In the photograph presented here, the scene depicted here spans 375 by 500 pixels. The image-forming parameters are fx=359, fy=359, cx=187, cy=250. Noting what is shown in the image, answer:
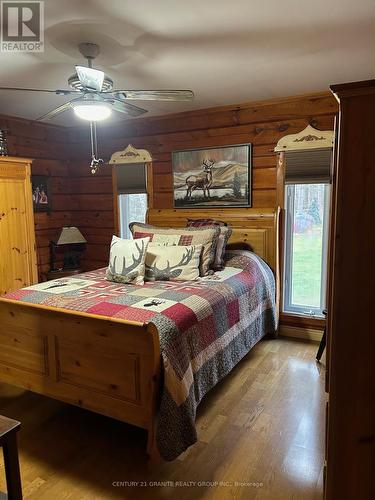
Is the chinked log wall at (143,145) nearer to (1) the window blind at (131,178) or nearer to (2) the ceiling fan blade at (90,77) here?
(1) the window blind at (131,178)

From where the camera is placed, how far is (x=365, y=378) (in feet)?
3.52

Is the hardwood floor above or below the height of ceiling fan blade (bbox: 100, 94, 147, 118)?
below

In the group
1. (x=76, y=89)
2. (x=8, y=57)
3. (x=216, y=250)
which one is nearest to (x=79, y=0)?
(x=76, y=89)

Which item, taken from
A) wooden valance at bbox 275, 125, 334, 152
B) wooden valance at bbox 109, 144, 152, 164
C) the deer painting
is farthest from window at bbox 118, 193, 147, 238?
wooden valance at bbox 275, 125, 334, 152

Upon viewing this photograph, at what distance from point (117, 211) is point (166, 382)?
3.02 meters

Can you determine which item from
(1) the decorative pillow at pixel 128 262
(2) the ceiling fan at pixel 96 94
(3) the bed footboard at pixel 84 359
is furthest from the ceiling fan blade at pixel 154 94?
(3) the bed footboard at pixel 84 359

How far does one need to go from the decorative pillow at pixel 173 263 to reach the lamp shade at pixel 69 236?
5.38ft

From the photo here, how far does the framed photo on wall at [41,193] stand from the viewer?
166 inches

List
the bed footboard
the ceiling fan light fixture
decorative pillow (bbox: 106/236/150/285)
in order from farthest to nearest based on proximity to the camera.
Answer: decorative pillow (bbox: 106/236/150/285)
the ceiling fan light fixture
the bed footboard

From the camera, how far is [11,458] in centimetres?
125

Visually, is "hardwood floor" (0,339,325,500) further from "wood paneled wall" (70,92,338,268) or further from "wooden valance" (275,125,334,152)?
"wooden valance" (275,125,334,152)

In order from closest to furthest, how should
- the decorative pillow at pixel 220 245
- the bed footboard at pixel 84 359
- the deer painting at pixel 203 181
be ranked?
the bed footboard at pixel 84 359
the decorative pillow at pixel 220 245
the deer painting at pixel 203 181

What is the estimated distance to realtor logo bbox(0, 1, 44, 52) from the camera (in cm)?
172

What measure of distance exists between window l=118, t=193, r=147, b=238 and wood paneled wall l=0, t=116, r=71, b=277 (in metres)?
0.77
